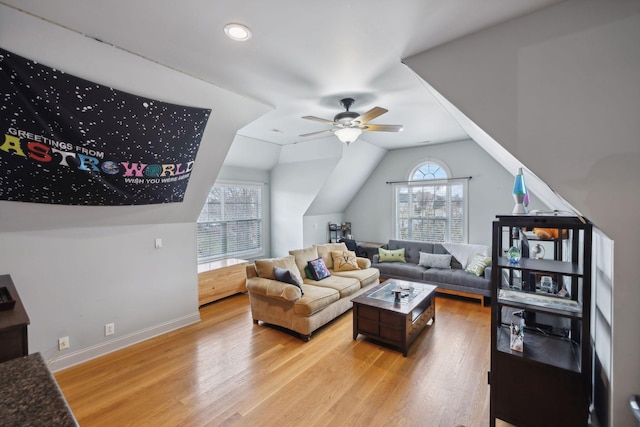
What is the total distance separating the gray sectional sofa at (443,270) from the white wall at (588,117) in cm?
279

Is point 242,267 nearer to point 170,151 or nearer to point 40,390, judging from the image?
point 170,151

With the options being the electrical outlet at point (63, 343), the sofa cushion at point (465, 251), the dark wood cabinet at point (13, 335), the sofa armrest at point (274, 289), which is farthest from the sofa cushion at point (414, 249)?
the dark wood cabinet at point (13, 335)

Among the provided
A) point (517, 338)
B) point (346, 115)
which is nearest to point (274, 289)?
point (346, 115)

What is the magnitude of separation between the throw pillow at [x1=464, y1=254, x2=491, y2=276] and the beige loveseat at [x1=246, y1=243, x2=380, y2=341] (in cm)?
166

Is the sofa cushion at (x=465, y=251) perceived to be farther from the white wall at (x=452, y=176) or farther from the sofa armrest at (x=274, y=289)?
the sofa armrest at (x=274, y=289)

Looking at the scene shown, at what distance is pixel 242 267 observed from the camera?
4.88 m

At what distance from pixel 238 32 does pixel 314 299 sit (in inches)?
108

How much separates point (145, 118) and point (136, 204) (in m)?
1.02

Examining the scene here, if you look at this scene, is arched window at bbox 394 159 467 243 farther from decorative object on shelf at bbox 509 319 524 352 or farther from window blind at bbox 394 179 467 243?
decorative object on shelf at bbox 509 319 524 352

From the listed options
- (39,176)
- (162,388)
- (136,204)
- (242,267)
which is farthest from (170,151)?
(242,267)

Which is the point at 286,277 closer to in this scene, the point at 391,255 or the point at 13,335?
the point at 13,335

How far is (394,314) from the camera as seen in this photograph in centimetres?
304

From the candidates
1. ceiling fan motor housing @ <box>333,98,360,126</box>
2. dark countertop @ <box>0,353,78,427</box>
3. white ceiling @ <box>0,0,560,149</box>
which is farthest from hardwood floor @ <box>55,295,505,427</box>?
white ceiling @ <box>0,0,560,149</box>

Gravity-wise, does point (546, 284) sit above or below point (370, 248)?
above
